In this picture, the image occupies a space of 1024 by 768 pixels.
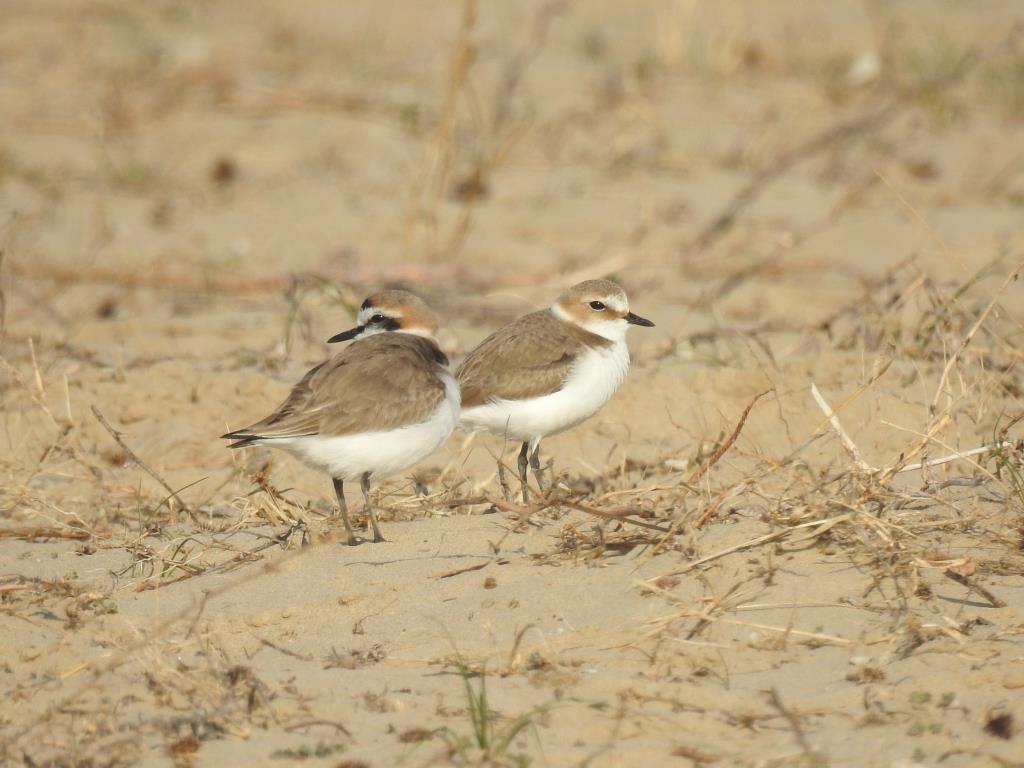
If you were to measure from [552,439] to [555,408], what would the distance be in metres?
0.92

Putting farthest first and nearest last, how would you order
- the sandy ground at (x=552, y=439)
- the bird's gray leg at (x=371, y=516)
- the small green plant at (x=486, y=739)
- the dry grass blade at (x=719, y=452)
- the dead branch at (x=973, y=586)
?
the bird's gray leg at (x=371, y=516)
the dry grass blade at (x=719, y=452)
the dead branch at (x=973, y=586)
the sandy ground at (x=552, y=439)
the small green plant at (x=486, y=739)

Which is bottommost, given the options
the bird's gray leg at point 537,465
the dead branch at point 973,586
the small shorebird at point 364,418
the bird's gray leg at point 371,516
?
the bird's gray leg at point 537,465

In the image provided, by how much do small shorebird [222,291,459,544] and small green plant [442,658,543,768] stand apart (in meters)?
1.28

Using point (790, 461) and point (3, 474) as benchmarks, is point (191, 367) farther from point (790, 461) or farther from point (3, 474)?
point (790, 461)

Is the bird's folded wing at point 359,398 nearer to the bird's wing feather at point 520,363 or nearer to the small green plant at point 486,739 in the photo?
the bird's wing feather at point 520,363

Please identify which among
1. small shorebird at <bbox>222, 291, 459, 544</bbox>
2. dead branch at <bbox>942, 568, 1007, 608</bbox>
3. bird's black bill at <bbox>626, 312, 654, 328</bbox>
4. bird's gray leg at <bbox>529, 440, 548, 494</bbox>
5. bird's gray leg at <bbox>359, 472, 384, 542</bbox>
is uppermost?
dead branch at <bbox>942, 568, 1007, 608</bbox>

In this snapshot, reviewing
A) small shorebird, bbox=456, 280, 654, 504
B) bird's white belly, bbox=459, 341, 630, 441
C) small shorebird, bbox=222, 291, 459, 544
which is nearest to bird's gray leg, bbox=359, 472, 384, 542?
small shorebird, bbox=222, 291, 459, 544

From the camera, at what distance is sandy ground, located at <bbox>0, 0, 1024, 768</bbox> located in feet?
12.4

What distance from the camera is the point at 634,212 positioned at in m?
10.3

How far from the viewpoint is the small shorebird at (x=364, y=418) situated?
4.88 m

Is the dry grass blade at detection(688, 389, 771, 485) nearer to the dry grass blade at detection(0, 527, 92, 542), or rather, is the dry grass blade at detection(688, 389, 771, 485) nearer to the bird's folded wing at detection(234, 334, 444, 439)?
the bird's folded wing at detection(234, 334, 444, 439)

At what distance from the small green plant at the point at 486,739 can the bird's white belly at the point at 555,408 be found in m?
2.20

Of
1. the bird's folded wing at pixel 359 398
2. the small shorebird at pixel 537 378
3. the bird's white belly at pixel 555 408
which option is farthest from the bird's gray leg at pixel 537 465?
the bird's folded wing at pixel 359 398

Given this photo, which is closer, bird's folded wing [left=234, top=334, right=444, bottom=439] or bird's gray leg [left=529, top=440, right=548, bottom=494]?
bird's folded wing [left=234, top=334, right=444, bottom=439]
